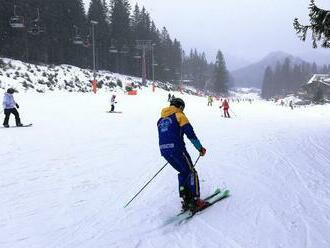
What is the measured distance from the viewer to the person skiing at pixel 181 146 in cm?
629

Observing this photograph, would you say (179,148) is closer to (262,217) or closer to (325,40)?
(262,217)

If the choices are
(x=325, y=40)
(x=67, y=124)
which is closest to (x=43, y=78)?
(x=67, y=124)

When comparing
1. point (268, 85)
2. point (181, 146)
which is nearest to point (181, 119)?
point (181, 146)

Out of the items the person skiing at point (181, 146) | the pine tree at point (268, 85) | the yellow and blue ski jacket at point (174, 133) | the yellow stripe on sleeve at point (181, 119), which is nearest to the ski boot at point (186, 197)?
the person skiing at point (181, 146)

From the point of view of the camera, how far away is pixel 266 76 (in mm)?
173250

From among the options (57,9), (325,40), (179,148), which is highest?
(57,9)

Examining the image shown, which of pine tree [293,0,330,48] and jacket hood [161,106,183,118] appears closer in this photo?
jacket hood [161,106,183,118]

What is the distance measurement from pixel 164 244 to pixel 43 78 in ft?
114

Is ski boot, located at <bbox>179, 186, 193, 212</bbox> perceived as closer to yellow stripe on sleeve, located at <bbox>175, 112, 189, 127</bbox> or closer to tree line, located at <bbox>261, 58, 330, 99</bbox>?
yellow stripe on sleeve, located at <bbox>175, 112, 189, 127</bbox>

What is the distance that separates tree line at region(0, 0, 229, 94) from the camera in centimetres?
4966

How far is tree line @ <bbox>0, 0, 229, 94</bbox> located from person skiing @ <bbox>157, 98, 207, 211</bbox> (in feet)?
102

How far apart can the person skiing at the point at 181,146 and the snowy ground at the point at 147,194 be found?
378mm

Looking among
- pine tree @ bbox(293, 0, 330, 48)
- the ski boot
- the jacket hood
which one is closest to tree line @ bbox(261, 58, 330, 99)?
pine tree @ bbox(293, 0, 330, 48)

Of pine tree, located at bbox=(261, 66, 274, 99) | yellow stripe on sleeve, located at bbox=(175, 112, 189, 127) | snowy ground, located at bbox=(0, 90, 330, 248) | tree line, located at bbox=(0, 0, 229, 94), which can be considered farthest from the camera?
pine tree, located at bbox=(261, 66, 274, 99)
